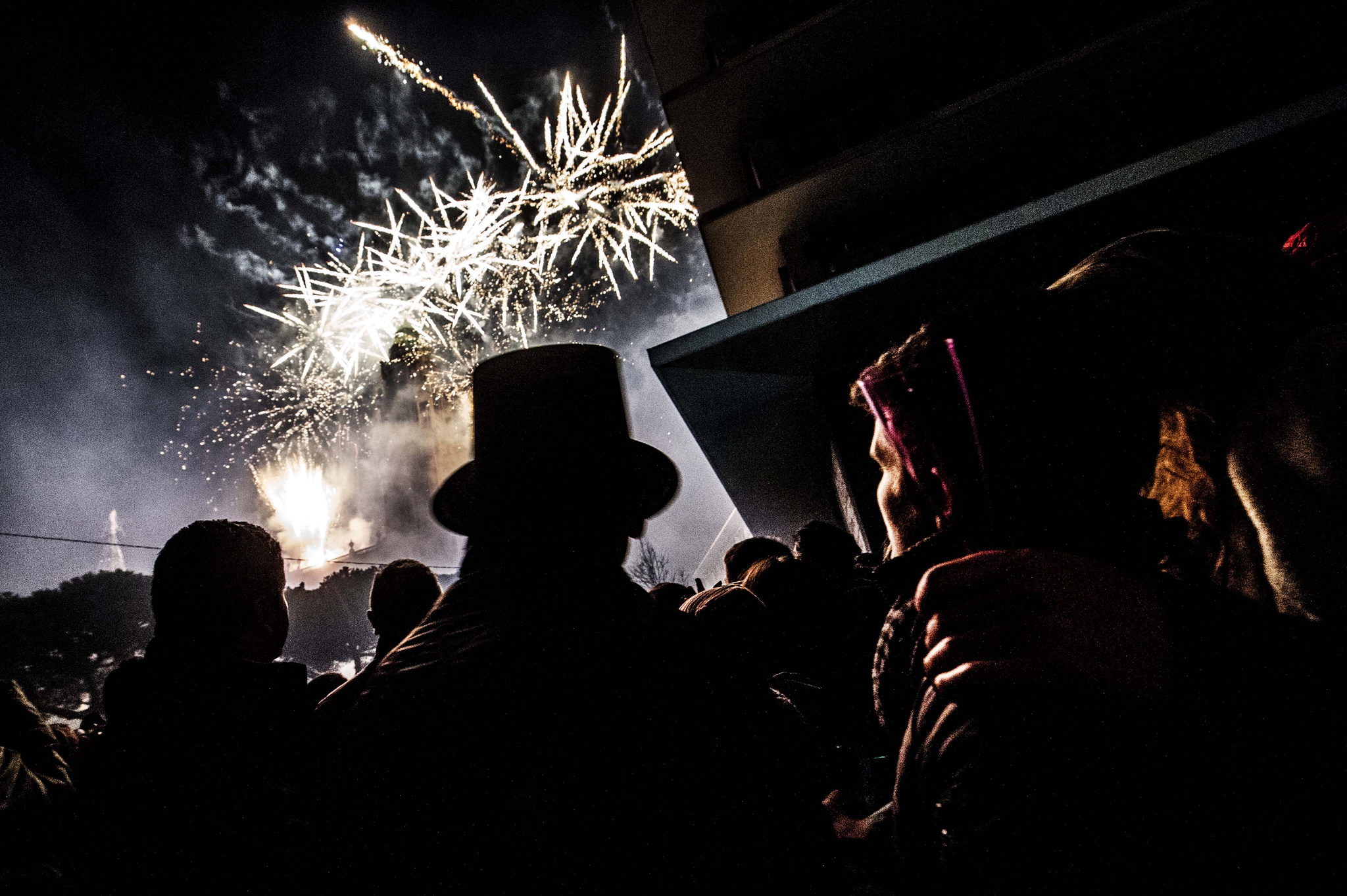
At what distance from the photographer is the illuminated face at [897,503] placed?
3.76 feet

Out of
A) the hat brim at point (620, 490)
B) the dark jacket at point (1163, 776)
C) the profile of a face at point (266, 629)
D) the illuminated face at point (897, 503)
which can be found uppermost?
the hat brim at point (620, 490)

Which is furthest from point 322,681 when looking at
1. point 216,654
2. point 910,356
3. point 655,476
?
point 910,356

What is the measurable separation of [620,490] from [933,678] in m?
1.07

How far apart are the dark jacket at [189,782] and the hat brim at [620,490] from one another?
0.91 metres

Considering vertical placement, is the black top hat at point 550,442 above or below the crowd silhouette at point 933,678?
above

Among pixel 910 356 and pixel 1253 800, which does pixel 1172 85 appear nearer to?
pixel 910 356

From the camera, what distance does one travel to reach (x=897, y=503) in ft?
3.97

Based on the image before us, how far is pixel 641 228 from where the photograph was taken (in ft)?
26.3

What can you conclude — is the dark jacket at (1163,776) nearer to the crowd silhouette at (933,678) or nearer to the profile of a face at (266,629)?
the crowd silhouette at (933,678)

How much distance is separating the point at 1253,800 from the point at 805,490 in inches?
317

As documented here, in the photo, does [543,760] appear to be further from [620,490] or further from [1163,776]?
[1163,776]

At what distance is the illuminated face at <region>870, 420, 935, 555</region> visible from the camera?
3.76ft

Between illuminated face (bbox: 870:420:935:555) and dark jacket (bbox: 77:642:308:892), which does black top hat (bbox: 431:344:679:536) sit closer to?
illuminated face (bbox: 870:420:935:555)

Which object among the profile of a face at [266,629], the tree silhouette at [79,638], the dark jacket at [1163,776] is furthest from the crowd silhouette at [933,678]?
the tree silhouette at [79,638]
